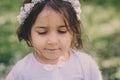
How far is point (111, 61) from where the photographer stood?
5.17 metres

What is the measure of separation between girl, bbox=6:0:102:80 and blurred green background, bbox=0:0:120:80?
0.86 meters

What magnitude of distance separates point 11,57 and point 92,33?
3.18 ft

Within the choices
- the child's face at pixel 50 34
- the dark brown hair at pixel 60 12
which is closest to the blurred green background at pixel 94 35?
the dark brown hair at pixel 60 12

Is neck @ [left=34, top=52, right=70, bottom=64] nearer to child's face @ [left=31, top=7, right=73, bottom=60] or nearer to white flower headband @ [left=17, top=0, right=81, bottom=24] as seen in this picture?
child's face @ [left=31, top=7, right=73, bottom=60]

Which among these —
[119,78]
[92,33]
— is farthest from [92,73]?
[92,33]

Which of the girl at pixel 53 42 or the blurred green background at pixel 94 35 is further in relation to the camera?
the blurred green background at pixel 94 35

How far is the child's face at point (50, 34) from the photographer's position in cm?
324

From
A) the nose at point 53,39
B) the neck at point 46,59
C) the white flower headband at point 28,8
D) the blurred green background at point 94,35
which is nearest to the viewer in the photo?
the nose at point 53,39

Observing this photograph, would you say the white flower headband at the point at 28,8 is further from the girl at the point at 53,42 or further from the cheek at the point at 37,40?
the cheek at the point at 37,40

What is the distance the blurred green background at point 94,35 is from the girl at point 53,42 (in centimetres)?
86

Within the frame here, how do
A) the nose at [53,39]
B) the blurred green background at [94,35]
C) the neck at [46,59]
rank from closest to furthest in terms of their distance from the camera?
1. the nose at [53,39]
2. the neck at [46,59]
3. the blurred green background at [94,35]

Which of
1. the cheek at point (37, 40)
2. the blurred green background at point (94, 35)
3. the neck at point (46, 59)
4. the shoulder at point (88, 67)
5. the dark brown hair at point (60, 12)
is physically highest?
the dark brown hair at point (60, 12)

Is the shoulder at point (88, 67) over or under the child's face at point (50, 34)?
A: under

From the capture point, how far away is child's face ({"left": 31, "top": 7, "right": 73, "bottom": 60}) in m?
3.24
